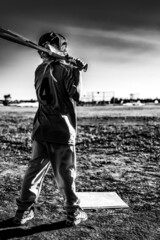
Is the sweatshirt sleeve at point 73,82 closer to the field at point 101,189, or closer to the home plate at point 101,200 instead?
the field at point 101,189

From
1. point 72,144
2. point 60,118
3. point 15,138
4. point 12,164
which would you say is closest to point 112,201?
point 72,144

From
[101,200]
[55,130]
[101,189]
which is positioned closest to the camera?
[55,130]

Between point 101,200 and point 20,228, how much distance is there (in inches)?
50.5

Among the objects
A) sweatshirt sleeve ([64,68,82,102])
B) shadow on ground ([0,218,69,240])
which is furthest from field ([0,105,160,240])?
sweatshirt sleeve ([64,68,82,102])

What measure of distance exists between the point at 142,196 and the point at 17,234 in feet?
6.43

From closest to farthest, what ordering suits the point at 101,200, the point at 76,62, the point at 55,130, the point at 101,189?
the point at 76,62 < the point at 55,130 < the point at 101,200 < the point at 101,189

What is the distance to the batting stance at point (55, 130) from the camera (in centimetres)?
295

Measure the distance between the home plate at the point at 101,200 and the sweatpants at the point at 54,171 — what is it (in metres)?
0.71

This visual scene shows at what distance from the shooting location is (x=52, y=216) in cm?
333

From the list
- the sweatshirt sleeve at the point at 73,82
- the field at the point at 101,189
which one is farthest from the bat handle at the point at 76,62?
the field at the point at 101,189

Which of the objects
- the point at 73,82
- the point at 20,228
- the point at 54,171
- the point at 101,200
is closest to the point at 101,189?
the point at 101,200

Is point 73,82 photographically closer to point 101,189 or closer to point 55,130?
point 55,130

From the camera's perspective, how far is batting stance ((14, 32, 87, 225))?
2.95 m

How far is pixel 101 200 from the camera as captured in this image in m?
3.88
